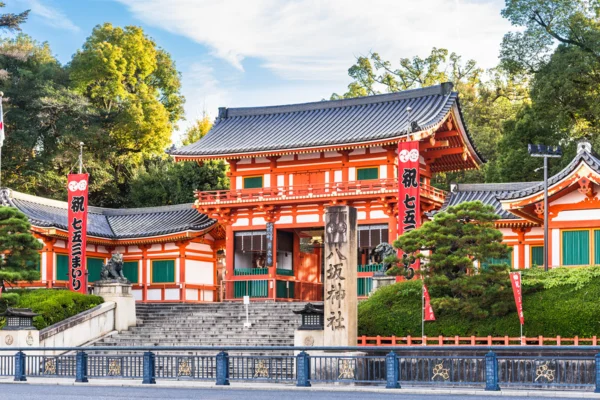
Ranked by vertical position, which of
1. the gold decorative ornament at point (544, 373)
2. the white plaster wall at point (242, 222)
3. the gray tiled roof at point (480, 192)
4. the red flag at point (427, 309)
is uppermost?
the gray tiled roof at point (480, 192)

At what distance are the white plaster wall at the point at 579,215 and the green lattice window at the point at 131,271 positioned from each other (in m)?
21.5

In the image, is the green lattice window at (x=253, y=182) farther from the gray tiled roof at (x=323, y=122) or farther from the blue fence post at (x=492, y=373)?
the blue fence post at (x=492, y=373)

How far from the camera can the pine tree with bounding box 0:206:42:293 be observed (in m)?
35.2

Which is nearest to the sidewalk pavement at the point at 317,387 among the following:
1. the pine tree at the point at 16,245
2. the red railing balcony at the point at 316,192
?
the pine tree at the point at 16,245

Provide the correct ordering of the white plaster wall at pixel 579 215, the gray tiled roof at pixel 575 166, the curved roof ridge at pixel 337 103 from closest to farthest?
1. the gray tiled roof at pixel 575 166
2. the white plaster wall at pixel 579 215
3. the curved roof ridge at pixel 337 103

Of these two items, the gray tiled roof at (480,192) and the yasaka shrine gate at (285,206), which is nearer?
the gray tiled roof at (480,192)

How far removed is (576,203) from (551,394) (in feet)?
46.4

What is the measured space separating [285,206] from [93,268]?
9972 millimetres

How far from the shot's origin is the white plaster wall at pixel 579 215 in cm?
3322

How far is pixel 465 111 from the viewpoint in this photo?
2539 inches

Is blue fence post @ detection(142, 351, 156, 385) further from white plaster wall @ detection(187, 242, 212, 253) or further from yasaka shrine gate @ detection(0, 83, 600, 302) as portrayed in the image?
white plaster wall @ detection(187, 242, 212, 253)

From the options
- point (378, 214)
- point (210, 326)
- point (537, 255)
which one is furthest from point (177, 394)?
point (378, 214)

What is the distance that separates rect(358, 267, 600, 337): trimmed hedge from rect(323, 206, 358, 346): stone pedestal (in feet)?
9.04

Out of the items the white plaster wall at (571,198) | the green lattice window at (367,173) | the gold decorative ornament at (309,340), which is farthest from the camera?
the green lattice window at (367,173)
